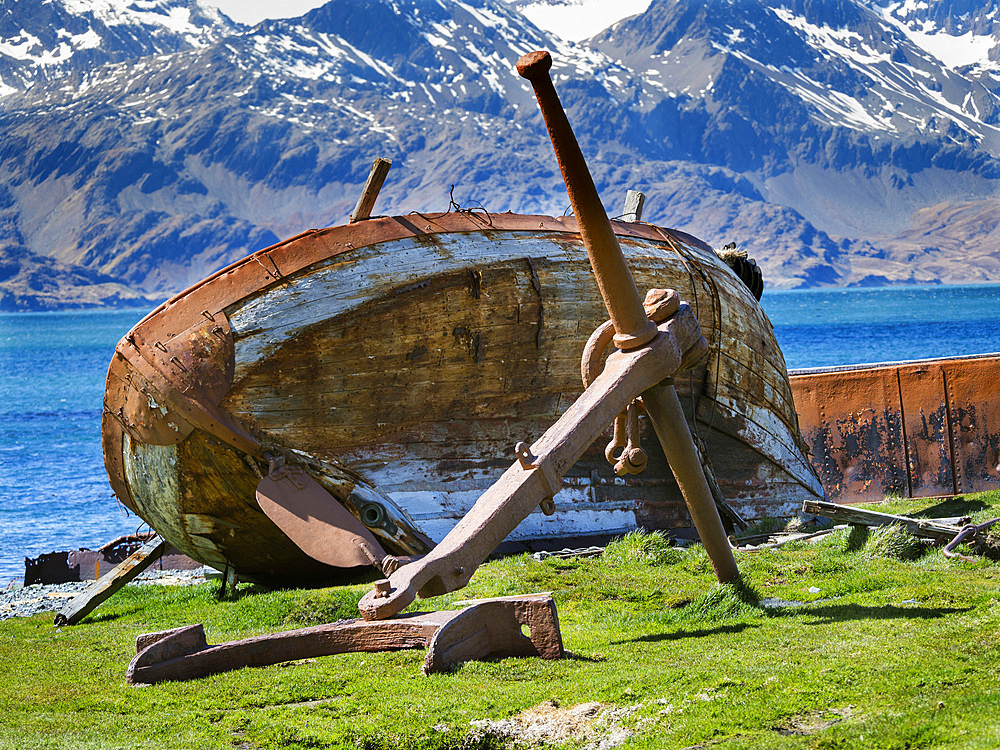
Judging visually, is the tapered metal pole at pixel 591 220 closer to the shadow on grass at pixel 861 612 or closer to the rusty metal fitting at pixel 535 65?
the rusty metal fitting at pixel 535 65

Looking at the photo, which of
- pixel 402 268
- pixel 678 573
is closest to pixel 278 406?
pixel 402 268

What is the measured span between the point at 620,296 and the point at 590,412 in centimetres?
76

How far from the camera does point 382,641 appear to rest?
5.84 meters

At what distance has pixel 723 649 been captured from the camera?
5543 millimetres

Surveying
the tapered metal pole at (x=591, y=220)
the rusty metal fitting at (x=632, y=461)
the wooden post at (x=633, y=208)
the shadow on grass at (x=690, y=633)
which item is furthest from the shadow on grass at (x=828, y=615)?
the wooden post at (x=633, y=208)

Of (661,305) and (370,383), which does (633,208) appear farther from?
(661,305)

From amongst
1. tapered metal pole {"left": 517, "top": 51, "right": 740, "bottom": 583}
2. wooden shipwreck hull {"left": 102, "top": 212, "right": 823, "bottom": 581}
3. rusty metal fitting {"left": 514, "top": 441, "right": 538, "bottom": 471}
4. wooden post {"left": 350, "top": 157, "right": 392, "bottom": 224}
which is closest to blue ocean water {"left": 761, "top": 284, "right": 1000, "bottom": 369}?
wooden shipwreck hull {"left": 102, "top": 212, "right": 823, "bottom": 581}

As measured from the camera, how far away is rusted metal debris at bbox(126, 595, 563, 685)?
557 cm

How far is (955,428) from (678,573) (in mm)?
8696

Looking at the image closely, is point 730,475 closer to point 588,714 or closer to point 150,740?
point 588,714

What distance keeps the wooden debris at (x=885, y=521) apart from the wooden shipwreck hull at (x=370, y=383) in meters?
2.66

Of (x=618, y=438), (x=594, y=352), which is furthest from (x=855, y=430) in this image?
(x=594, y=352)

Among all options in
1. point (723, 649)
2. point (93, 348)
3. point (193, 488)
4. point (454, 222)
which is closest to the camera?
point (723, 649)

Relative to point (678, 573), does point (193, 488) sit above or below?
above
